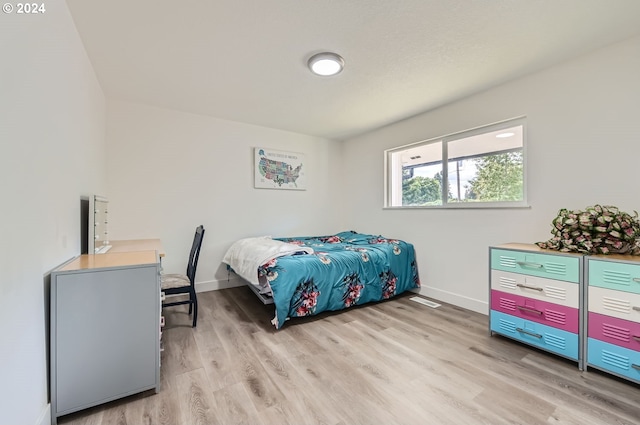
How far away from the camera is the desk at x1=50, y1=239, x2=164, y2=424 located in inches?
53.4

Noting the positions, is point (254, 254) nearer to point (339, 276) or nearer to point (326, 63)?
point (339, 276)

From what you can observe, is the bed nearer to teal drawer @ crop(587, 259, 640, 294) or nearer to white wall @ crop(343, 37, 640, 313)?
white wall @ crop(343, 37, 640, 313)

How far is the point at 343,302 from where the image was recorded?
9.27 ft

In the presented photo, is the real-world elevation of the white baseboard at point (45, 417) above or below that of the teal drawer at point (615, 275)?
below

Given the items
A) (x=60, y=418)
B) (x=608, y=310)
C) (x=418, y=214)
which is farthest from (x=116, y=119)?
(x=608, y=310)

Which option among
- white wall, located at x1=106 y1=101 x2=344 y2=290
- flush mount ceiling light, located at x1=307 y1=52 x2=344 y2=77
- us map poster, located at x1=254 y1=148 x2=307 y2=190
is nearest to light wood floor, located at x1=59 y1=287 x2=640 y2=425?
white wall, located at x1=106 y1=101 x2=344 y2=290

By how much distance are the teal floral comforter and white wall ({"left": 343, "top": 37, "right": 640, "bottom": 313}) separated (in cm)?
37

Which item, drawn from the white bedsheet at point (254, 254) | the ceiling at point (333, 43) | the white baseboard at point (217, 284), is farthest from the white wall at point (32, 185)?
the white baseboard at point (217, 284)

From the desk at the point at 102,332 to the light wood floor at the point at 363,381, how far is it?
0.14 meters

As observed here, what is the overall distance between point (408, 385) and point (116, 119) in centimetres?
398

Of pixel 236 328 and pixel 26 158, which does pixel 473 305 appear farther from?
pixel 26 158

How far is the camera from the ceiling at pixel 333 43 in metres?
1.71

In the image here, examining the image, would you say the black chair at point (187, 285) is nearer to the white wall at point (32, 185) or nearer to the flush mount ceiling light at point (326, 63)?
the white wall at point (32, 185)

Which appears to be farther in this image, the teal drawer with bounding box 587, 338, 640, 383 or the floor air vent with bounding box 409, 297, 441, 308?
the floor air vent with bounding box 409, 297, 441, 308
